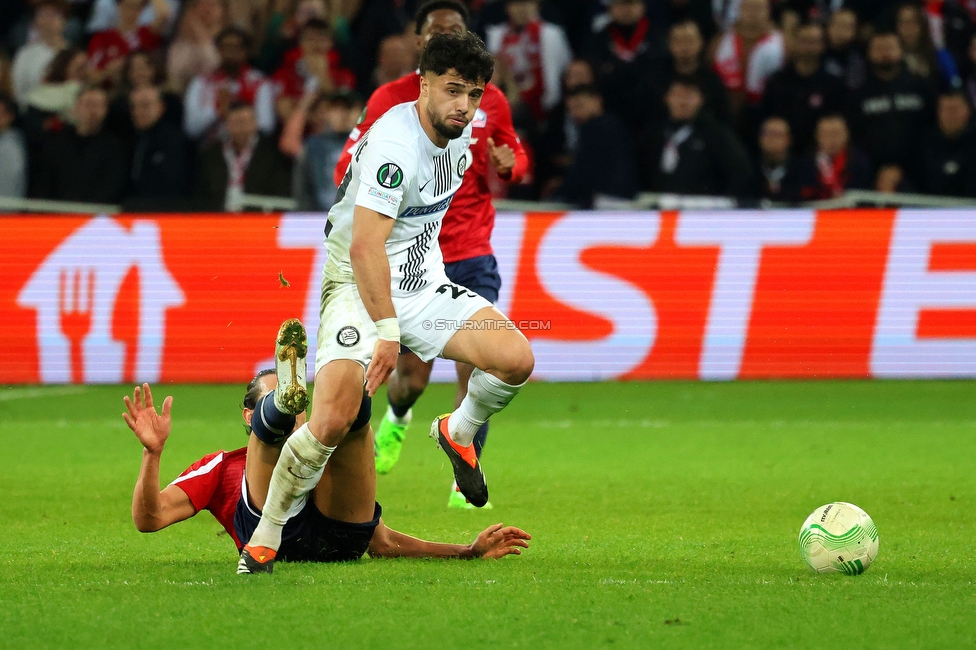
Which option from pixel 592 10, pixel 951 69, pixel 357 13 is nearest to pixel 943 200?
pixel 951 69

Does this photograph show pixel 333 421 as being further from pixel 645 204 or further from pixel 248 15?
pixel 248 15

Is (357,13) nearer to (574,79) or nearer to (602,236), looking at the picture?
(574,79)

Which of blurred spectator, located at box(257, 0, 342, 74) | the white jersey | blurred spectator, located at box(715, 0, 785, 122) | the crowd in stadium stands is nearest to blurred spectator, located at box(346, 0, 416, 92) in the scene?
the crowd in stadium stands

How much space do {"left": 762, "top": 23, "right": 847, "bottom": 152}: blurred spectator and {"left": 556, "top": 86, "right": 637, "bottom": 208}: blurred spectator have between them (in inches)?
62.6

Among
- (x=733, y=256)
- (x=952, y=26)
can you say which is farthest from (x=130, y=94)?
(x=952, y=26)

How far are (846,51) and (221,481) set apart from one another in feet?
31.8

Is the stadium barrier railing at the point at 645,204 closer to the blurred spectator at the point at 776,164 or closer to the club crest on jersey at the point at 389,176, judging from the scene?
the blurred spectator at the point at 776,164

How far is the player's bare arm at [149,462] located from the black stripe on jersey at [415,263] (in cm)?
114

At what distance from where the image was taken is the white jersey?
517cm

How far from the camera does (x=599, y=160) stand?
1258 cm

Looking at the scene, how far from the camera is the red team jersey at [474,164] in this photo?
23.0 ft

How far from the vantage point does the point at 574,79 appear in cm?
1303

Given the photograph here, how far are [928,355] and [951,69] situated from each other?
12.2ft

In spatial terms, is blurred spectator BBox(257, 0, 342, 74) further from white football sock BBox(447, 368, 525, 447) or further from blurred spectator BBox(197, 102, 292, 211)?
white football sock BBox(447, 368, 525, 447)
